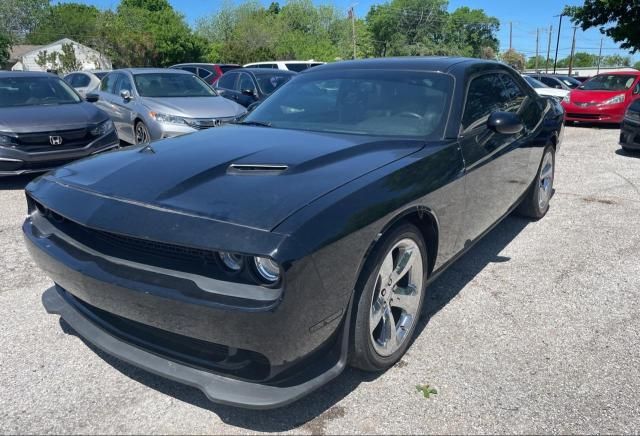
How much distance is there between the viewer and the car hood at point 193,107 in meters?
7.87

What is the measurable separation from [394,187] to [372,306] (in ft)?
1.85

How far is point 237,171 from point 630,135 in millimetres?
7987

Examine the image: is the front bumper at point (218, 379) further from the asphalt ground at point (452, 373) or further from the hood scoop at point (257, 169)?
the hood scoop at point (257, 169)

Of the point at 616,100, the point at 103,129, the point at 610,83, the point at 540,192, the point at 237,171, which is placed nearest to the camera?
the point at 237,171

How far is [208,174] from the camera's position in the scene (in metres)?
2.47

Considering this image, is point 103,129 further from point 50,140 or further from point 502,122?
point 502,122

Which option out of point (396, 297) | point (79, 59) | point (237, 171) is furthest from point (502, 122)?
point (79, 59)

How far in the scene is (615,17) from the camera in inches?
A: 773

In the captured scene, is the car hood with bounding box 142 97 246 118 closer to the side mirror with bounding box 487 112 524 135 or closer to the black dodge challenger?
the black dodge challenger

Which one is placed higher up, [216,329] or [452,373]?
[216,329]

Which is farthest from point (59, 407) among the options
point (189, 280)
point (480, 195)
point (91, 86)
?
point (91, 86)

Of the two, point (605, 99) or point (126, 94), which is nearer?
point (126, 94)

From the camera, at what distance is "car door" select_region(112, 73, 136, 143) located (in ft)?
27.6

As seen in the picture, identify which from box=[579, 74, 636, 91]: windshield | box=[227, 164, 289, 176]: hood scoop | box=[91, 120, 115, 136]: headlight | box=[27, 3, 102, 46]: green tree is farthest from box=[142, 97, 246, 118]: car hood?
box=[27, 3, 102, 46]: green tree
